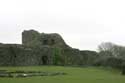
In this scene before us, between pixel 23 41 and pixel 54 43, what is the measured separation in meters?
4.51

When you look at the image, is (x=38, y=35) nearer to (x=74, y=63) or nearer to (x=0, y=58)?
(x=74, y=63)

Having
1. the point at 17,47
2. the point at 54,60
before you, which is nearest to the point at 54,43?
the point at 54,60

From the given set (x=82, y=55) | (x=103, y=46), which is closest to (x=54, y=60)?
(x=82, y=55)

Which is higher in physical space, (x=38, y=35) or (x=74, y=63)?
(x=38, y=35)

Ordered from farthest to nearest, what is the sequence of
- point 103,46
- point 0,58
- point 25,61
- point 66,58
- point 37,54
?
point 103,46, point 66,58, point 37,54, point 25,61, point 0,58

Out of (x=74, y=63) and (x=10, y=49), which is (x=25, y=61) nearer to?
(x=10, y=49)

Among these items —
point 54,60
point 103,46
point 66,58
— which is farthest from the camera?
point 103,46

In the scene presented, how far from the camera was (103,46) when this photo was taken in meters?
66.2

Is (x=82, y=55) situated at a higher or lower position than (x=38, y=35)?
lower

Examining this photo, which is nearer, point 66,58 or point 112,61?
point 112,61

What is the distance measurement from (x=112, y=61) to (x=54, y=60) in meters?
7.41

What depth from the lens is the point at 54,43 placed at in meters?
43.9

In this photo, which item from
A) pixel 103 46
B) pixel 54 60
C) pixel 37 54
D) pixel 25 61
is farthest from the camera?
pixel 103 46

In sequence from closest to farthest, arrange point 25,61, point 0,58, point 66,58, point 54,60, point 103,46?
point 0,58 → point 25,61 → point 54,60 → point 66,58 → point 103,46
